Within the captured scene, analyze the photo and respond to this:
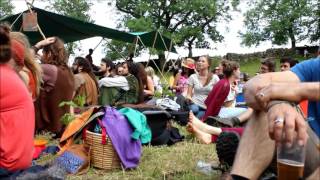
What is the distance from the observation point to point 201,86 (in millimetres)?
5969

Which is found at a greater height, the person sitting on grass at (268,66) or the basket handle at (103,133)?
the person sitting on grass at (268,66)

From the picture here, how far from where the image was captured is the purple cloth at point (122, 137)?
3330mm

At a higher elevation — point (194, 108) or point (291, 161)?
point (291, 161)

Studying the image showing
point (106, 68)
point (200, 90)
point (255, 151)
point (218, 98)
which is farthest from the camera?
point (106, 68)

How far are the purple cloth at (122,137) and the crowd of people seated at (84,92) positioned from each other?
67cm

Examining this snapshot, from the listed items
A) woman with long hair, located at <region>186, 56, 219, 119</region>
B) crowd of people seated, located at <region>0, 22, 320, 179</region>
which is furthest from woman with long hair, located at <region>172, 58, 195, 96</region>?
woman with long hair, located at <region>186, 56, 219, 119</region>

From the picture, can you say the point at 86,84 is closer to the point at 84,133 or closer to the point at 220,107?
the point at 220,107

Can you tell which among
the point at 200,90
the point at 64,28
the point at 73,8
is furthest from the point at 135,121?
the point at 73,8

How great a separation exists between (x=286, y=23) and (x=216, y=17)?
221 inches

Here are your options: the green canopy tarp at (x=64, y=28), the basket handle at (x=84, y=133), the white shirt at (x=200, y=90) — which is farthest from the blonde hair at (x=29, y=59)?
the green canopy tarp at (x=64, y=28)

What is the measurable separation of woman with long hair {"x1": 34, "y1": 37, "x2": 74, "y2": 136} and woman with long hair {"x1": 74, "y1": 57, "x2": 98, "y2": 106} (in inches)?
26.3

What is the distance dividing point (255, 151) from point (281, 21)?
34.4 metres

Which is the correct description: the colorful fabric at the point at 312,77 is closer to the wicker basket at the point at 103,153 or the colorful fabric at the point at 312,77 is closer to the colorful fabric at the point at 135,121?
the colorful fabric at the point at 135,121

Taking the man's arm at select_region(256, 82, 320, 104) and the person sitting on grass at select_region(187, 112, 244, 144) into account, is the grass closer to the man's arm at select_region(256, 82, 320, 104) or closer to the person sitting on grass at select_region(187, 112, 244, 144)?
the person sitting on grass at select_region(187, 112, 244, 144)
